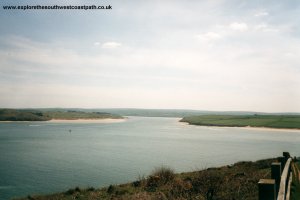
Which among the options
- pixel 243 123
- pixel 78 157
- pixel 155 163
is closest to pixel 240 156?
pixel 155 163

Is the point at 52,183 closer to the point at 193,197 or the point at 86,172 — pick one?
the point at 86,172

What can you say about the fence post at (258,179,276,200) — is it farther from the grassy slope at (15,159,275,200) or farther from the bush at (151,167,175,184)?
the bush at (151,167,175,184)

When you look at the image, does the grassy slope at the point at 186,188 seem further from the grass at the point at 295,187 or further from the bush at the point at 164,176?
the grass at the point at 295,187

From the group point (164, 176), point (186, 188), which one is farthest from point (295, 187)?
point (164, 176)

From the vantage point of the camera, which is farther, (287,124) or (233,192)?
(287,124)

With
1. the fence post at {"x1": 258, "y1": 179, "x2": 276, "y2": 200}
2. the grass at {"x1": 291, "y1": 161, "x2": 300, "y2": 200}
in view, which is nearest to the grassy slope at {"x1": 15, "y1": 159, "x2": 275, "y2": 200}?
the grass at {"x1": 291, "y1": 161, "x2": 300, "y2": 200}

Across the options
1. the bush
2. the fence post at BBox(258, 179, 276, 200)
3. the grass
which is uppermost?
the fence post at BBox(258, 179, 276, 200)

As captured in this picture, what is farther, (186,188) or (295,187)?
(186,188)

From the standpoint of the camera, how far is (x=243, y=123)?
6093 inches

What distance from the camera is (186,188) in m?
16.2

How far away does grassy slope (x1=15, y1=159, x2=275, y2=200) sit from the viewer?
1399 cm

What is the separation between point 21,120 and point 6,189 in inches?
7087

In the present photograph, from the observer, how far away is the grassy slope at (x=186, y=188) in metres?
14.0

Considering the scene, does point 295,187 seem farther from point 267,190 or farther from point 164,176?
point 164,176
